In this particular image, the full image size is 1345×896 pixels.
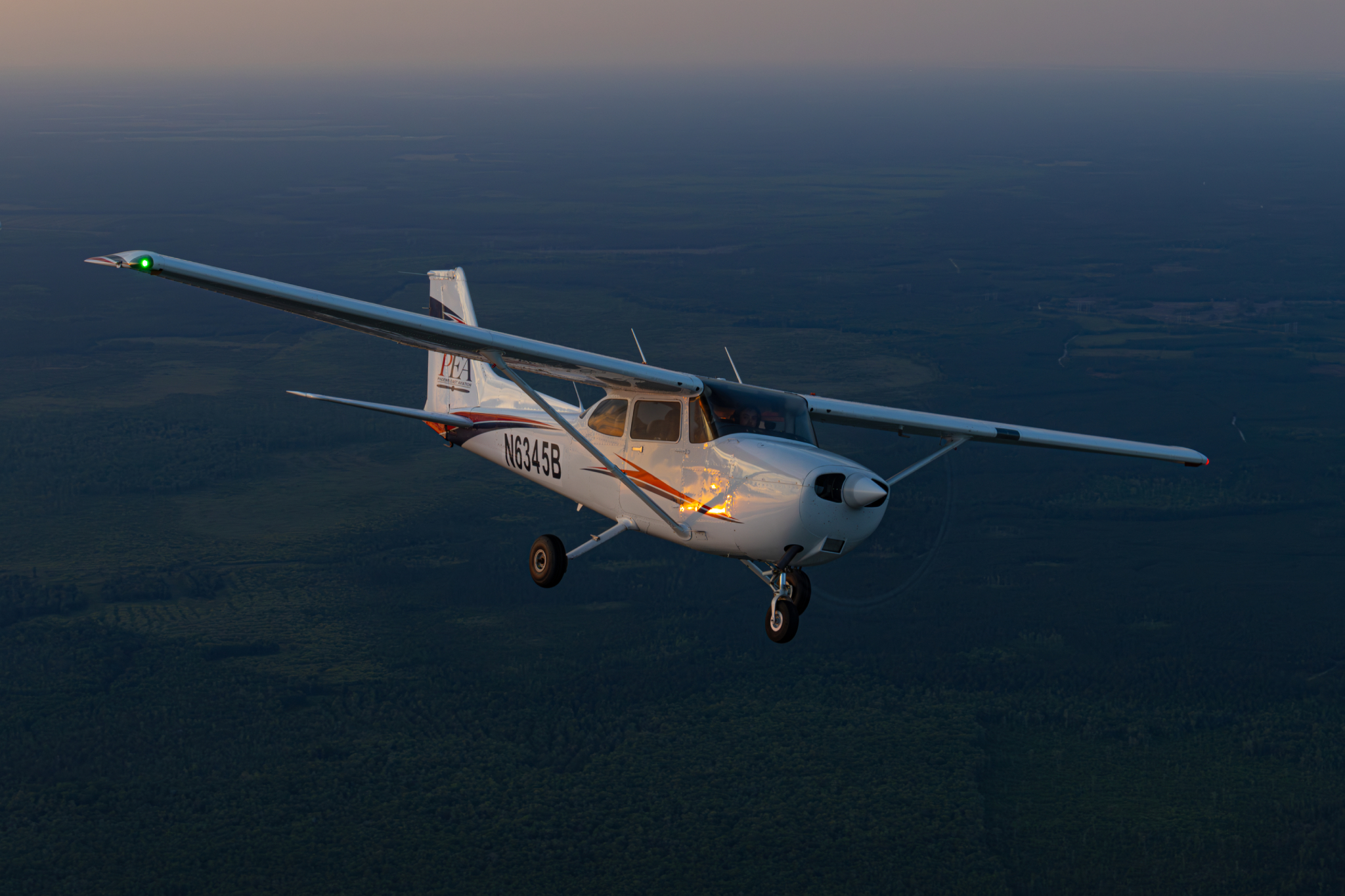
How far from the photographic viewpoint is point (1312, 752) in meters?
145

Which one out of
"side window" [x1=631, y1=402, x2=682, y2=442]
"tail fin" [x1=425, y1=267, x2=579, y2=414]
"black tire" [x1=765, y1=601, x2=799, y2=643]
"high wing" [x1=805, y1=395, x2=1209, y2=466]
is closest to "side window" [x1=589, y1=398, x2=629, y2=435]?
"side window" [x1=631, y1=402, x2=682, y2=442]

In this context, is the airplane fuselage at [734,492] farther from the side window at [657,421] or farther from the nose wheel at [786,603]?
the nose wheel at [786,603]

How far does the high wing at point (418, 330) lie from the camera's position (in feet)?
45.8

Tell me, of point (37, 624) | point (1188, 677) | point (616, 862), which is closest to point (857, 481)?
point (616, 862)

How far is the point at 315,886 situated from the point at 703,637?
183 ft

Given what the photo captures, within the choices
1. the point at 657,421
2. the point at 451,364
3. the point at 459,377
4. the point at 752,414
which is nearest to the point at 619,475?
the point at 657,421

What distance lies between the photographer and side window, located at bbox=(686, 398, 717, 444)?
58.8ft

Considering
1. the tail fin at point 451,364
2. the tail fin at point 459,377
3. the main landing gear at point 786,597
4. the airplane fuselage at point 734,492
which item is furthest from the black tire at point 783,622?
the tail fin at point 451,364

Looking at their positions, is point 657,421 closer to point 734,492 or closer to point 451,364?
point 734,492

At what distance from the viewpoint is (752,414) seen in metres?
18.1

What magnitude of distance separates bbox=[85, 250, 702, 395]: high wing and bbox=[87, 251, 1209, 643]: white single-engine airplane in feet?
0.09

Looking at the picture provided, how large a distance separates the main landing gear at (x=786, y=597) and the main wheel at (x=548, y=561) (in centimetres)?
356

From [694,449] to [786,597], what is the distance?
245 cm

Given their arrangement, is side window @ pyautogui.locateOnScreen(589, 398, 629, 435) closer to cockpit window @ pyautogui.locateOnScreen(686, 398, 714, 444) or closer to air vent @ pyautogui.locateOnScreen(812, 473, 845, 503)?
cockpit window @ pyautogui.locateOnScreen(686, 398, 714, 444)
